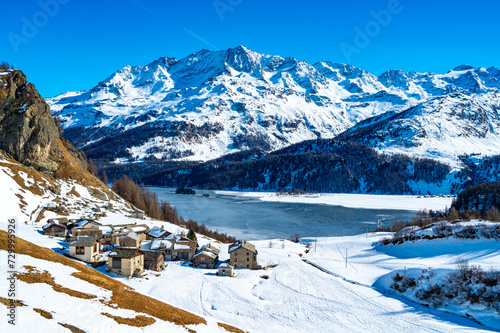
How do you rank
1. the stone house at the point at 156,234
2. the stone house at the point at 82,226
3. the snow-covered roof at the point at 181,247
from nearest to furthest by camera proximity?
the snow-covered roof at the point at 181,247
the stone house at the point at 82,226
the stone house at the point at 156,234

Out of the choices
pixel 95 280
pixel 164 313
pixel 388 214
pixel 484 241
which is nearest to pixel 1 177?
pixel 95 280

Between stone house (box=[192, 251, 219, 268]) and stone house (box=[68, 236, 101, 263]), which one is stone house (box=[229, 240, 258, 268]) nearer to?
stone house (box=[192, 251, 219, 268])

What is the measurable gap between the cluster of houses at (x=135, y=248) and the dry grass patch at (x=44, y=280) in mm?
15995

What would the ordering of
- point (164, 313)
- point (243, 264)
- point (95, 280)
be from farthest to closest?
point (243, 264), point (95, 280), point (164, 313)

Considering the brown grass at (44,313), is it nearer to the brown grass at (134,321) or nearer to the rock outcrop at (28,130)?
the brown grass at (134,321)

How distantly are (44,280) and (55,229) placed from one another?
109 feet

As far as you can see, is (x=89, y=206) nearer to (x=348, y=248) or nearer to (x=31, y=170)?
(x=31, y=170)

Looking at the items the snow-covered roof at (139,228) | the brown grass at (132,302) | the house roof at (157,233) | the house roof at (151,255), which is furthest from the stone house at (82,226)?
the brown grass at (132,302)

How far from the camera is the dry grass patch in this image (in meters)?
26.1

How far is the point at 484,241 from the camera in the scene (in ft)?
201

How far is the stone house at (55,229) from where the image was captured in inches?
2195

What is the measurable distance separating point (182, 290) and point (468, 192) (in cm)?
13531

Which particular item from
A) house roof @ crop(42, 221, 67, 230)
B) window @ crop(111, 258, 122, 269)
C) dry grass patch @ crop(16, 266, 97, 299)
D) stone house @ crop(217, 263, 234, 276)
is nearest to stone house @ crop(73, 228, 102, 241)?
house roof @ crop(42, 221, 67, 230)

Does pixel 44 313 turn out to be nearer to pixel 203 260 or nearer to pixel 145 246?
pixel 203 260
